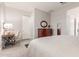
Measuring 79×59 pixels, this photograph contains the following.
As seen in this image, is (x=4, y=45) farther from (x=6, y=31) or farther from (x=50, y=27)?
(x=50, y=27)

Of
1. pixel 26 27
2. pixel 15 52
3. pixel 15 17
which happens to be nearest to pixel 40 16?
pixel 26 27

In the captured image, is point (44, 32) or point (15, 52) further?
point (44, 32)

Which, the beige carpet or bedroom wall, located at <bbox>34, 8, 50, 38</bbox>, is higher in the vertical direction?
bedroom wall, located at <bbox>34, 8, 50, 38</bbox>

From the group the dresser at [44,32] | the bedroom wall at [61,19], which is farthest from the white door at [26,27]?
the bedroom wall at [61,19]

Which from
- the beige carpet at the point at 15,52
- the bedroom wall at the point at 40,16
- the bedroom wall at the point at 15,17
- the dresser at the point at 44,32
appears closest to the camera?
the beige carpet at the point at 15,52

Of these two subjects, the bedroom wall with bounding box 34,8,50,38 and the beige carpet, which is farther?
the bedroom wall with bounding box 34,8,50,38

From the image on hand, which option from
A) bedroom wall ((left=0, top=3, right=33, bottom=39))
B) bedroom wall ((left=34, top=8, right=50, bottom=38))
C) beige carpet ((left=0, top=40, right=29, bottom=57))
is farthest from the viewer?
bedroom wall ((left=0, top=3, right=33, bottom=39))

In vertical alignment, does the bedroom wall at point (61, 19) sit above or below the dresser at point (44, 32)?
above

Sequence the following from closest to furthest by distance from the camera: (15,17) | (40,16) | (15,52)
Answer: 1. (15,52)
2. (40,16)
3. (15,17)

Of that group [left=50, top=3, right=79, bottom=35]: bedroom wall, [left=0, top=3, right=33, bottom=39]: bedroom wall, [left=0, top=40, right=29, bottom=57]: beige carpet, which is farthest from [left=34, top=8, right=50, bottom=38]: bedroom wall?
[left=0, top=40, right=29, bottom=57]: beige carpet

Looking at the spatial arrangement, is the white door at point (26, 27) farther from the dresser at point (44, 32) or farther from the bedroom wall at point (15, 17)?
the dresser at point (44, 32)

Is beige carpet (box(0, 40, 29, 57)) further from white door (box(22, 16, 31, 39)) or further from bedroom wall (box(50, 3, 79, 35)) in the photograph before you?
bedroom wall (box(50, 3, 79, 35))

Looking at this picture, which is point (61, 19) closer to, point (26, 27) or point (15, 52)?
point (26, 27)

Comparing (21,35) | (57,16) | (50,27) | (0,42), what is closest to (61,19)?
(57,16)
